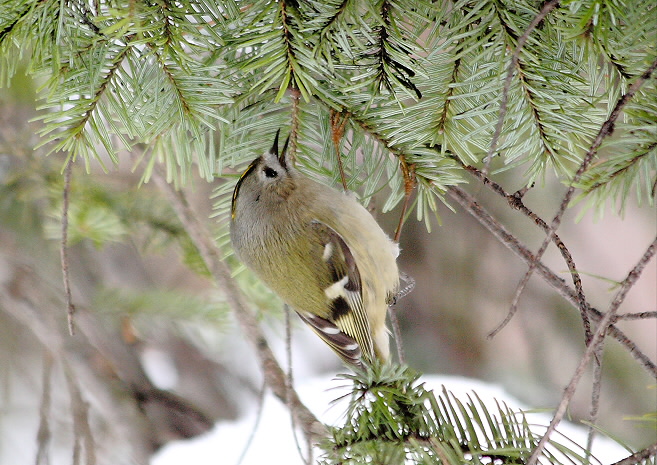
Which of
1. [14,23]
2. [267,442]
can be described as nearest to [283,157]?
[14,23]

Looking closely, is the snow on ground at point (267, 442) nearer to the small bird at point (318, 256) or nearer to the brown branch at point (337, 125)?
the small bird at point (318, 256)

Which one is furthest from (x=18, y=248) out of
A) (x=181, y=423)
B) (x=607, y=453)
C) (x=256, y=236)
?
(x=607, y=453)

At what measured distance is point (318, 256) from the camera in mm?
1035

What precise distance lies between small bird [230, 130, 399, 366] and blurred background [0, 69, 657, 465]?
10.6 inches

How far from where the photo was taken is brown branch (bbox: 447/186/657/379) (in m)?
0.56

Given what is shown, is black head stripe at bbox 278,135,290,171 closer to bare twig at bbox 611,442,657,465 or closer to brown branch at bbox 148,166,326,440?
brown branch at bbox 148,166,326,440

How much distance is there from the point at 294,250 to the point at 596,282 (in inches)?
58.6

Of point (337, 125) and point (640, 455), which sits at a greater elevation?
point (337, 125)

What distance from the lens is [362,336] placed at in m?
1.06

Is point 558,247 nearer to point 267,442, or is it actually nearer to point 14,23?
point 14,23

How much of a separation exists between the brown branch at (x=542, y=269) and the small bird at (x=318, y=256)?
0.28 metres

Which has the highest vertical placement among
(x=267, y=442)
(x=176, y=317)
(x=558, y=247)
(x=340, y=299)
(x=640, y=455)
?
(x=176, y=317)

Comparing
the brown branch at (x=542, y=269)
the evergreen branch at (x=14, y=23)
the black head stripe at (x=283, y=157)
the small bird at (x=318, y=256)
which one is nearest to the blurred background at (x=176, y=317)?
the brown branch at (x=542, y=269)

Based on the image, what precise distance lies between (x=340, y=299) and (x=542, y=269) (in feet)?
1.58
